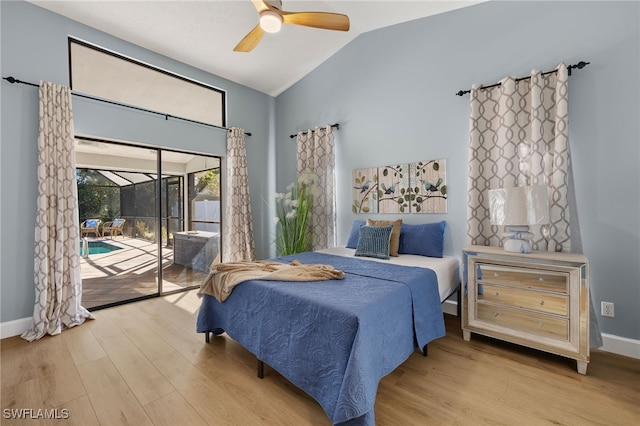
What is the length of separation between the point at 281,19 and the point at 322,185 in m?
2.22

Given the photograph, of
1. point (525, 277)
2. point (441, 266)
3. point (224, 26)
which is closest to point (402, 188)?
point (441, 266)

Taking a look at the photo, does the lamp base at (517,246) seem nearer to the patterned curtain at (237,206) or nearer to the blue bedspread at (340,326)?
the blue bedspread at (340,326)

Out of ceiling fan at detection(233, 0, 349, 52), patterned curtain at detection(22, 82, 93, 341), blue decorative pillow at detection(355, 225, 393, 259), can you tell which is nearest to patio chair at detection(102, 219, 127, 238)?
patterned curtain at detection(22, 82, 93, 341)

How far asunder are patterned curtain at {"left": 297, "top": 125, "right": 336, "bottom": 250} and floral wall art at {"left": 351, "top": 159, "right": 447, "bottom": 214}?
355 millimetres

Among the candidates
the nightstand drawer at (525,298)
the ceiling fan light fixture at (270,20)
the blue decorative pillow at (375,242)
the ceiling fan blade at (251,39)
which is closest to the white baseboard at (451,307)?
the nightstand drawer at (525,298)

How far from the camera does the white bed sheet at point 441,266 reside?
240 cm

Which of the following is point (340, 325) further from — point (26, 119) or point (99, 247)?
point (26, 119)

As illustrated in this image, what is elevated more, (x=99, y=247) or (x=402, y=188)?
(x=402, y=188)

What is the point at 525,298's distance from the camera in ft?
6.90

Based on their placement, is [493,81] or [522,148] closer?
[522,148]

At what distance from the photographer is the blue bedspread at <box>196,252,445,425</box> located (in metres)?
1.35

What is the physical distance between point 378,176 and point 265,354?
2.48m

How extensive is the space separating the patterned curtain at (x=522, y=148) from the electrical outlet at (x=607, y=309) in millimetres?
492

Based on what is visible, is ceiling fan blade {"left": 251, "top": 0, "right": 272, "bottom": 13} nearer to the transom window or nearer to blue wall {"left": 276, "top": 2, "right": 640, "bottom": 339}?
blue wall {"left": 276, "top": 2, "right": 640, "bottom": 339}
